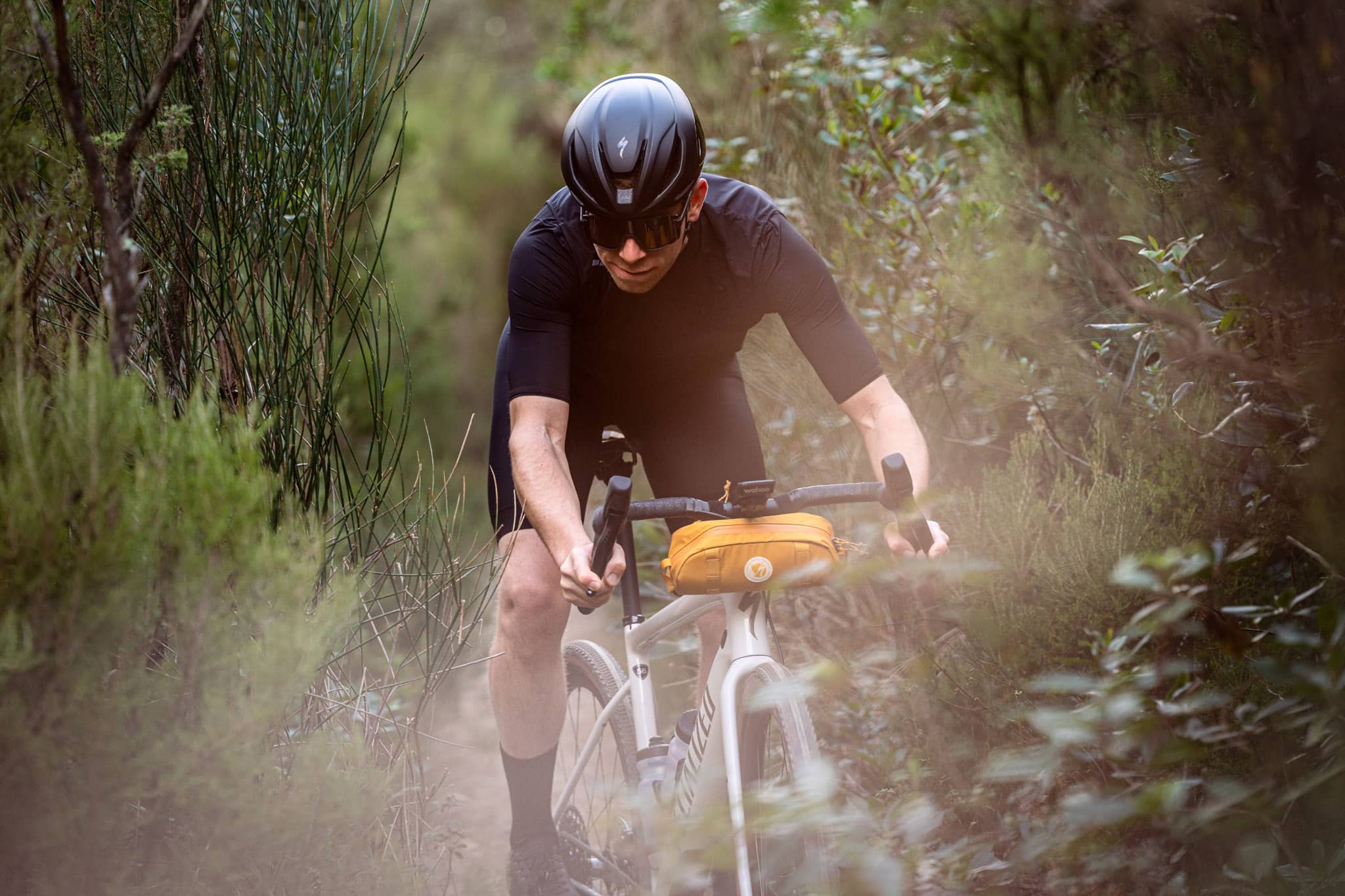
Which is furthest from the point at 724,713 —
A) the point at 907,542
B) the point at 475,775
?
the point at 475,775

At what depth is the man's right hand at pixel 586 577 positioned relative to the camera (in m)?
1.94

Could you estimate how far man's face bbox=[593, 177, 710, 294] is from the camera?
7.75ft

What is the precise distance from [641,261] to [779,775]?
3.85 ft

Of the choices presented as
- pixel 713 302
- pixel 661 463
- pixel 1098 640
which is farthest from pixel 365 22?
pixel 1098 640

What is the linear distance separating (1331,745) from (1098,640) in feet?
2.78

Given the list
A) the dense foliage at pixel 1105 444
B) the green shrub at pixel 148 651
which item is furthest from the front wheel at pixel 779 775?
the green shrub at pixel 148 651

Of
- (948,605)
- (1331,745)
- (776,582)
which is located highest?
(776,582)

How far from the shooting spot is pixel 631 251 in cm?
235

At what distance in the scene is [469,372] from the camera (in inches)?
487

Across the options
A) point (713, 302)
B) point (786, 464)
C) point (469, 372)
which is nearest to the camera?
point (713, 302)

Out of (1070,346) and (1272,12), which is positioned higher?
(1272,12)

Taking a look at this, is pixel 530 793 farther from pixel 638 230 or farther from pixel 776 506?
pixel 638 230

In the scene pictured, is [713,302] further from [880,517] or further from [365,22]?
[880,517]

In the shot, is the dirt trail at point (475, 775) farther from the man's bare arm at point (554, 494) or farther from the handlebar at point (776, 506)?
the handlebar at point (776, 506)
